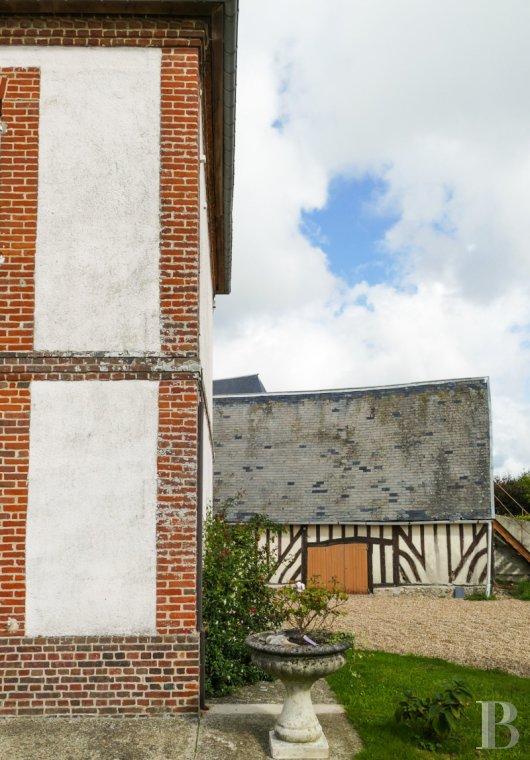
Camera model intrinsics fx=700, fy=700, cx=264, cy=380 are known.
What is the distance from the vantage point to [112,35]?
6.50m

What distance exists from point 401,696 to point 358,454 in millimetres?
13084

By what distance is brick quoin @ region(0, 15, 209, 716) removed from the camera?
5.73m

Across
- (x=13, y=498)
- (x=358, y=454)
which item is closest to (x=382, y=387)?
(x=358, y=454)

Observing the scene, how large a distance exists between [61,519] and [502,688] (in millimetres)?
4915

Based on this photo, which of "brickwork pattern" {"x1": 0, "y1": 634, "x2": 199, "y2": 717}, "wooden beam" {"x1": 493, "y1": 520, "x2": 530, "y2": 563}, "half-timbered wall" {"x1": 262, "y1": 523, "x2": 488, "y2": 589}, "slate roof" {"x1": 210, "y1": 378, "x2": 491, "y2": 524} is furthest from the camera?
"wooden beam" {"x1": 493, "y1": 520, "x2": 530, "y2": 563}

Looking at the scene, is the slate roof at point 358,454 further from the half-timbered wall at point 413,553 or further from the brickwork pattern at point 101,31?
the brickwork pattern at point 101,31

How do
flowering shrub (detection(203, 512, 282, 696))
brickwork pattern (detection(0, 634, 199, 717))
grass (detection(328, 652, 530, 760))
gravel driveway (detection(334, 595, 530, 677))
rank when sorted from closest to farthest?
grass (detection(328, 652, 530, 760)), brickwork pattern (detection(0, 634, 199, 717)), flowering shrub (detection(203, 512, 282, 696)), gravel driveway (detection(334, 595, 530, 677))

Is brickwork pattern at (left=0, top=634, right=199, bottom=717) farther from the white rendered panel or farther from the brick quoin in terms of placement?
the white rendered panel

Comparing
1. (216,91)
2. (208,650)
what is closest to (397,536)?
(208,650)

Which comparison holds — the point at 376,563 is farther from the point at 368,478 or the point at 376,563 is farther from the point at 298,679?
the point at 298,679

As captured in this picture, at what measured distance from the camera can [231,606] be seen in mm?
7164

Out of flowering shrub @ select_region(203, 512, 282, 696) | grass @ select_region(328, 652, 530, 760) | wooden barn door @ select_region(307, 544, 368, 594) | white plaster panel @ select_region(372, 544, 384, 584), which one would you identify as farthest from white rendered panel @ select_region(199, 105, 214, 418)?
white plaster panel @ select_region(372, 544, 384, 584)

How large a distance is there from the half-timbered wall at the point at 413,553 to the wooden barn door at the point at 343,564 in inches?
4.9

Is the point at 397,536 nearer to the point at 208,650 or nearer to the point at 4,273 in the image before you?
the point at 208,650
